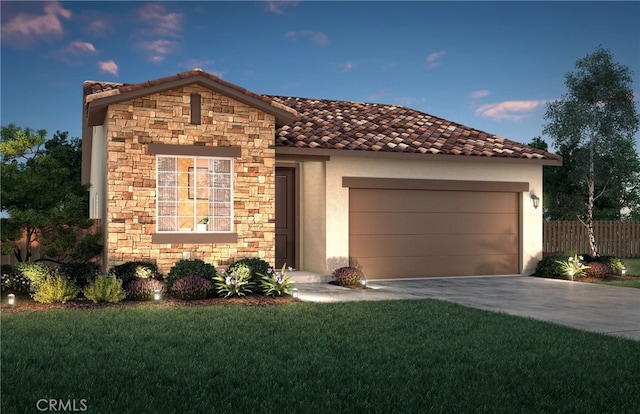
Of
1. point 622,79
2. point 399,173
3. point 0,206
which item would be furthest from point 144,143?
point 622,79

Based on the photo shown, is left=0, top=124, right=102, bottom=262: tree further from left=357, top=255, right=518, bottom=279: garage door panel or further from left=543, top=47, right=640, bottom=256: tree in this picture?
left=543, top=47, right=640, bottom=256: tree

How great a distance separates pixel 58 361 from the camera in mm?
6891

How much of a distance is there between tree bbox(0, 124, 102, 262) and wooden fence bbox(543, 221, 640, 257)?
16343mm

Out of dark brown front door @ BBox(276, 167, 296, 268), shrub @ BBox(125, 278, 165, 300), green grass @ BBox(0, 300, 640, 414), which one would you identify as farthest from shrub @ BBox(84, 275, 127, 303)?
dark brown front door @ BBox(276, 167, 296, 268)

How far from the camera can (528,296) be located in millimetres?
13367

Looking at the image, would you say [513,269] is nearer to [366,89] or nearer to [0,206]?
[366,89]

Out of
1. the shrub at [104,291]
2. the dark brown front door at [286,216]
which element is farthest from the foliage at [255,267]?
the dark brown front door at [286,216]

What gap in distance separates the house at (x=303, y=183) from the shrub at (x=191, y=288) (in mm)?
1344

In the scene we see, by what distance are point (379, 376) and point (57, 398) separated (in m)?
2.92

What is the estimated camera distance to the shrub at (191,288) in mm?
11961

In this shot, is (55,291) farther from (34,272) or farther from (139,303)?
(139,303)

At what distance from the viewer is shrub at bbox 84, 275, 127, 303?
11359 millimetres
